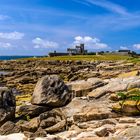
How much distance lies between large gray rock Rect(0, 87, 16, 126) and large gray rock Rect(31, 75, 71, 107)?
184cm

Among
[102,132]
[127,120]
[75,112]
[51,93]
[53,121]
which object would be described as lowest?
[53,121]

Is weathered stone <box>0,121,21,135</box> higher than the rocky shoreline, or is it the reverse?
the rocky shoreline

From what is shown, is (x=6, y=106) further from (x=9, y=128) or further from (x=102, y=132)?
(x=102, y=132)

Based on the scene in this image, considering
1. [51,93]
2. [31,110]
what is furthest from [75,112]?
[31,110]

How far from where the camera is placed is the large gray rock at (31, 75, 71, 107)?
1033 inches

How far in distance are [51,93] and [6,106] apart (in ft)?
10.6

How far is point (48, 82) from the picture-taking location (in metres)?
27.0

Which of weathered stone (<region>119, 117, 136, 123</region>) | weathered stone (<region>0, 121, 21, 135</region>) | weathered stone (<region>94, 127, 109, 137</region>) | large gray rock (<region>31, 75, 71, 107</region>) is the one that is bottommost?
weathered stone (<region>0, 121, 21, 135</region>)

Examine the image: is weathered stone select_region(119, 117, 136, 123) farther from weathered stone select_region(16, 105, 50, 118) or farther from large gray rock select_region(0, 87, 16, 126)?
large gray rock select_region(0, 87, 16, 126)

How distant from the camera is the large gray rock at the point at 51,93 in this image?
86.1 feet

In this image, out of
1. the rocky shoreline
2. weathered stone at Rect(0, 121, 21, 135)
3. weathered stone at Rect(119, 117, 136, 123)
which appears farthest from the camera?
weathered stone at Rect(0, 121, 21, 135)

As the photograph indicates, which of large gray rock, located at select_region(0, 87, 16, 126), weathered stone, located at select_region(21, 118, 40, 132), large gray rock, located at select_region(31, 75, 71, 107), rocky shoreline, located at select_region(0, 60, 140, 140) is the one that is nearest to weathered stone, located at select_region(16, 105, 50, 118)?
rocky shoreline, located at select_region(0, 60, 140, 140)

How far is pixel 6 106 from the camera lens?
81.1ft

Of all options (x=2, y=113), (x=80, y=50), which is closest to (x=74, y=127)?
(x=2, y=113)
